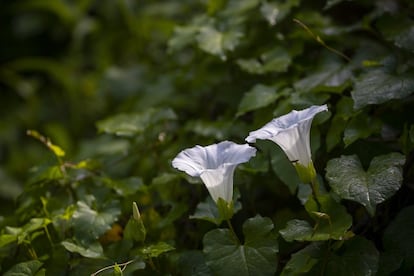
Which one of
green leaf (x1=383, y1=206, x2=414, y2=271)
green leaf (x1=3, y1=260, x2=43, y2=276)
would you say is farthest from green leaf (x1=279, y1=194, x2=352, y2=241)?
green leaf (x1=3, y1=260, x2=43, y2=276)

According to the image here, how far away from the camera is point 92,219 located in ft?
3.72

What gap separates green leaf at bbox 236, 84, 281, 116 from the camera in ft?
4.23

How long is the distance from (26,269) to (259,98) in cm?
61

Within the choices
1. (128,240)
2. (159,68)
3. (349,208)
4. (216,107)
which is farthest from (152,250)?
(159,68)

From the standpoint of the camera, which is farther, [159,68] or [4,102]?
[4,102]

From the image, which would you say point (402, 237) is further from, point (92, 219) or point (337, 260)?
point (92, 219)

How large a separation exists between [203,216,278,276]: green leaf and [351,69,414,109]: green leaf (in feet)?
1.01

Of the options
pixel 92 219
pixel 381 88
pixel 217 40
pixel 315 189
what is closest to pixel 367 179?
pixel 315 189

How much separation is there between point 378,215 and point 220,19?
0.71 metres

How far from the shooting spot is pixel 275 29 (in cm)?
161

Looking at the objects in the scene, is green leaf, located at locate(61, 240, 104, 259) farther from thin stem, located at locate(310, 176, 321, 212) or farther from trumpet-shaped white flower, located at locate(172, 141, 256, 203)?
thin stem, located at locate(310, 176, 321, 212)

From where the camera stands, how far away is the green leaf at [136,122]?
1412 mm

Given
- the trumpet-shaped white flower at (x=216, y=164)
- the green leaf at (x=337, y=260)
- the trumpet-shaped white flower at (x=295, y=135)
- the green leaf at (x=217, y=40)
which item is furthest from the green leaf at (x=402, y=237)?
the green leaf at (x=217, y=40)

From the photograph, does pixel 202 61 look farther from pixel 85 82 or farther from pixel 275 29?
pixel 85 82
